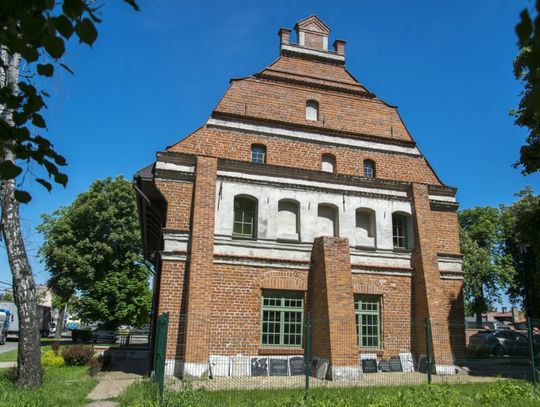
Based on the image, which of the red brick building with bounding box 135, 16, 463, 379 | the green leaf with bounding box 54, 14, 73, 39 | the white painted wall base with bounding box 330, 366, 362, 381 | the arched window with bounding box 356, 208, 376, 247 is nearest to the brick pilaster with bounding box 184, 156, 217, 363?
the red brick building with bounding box 135, 16, 463, 379

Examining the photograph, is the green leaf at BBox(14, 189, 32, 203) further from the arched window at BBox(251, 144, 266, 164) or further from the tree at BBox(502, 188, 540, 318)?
the tree at BBox(502, 188, 540, 318)

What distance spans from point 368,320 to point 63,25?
1498cm

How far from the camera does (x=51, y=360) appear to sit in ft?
55.5

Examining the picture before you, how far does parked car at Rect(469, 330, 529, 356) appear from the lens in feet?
86.6

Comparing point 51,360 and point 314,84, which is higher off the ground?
point 314,84

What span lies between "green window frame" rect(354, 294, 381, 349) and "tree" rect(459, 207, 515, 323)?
20.9 metres

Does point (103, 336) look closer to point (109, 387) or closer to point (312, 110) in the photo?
point (109, 387)

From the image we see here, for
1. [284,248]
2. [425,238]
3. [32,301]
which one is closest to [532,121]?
[425,238]

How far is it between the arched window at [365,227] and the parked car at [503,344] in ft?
44.9

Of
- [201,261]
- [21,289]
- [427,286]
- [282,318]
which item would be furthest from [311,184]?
[21,289]

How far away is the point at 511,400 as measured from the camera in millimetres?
8789

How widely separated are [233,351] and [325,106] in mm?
9933

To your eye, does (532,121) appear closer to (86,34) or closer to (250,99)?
(250,99)

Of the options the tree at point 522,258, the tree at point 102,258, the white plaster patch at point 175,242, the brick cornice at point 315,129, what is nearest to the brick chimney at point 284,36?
the brick cornice at point 315,129
